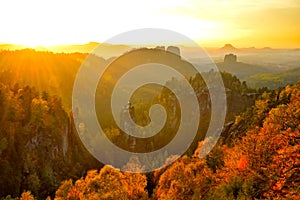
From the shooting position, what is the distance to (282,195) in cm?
2462

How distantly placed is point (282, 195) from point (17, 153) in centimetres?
7823

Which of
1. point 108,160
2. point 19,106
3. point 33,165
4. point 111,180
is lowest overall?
point 108,160

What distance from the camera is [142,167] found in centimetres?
10725

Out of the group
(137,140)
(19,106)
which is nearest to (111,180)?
(19,106)

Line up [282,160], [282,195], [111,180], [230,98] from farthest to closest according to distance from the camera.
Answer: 1. [230,98]
2. [111,180]
3. [282,160]
4. [282,195]

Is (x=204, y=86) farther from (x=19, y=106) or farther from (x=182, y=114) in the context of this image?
(x=19, y=106)

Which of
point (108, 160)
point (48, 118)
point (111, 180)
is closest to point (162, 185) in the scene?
point (111, 180)

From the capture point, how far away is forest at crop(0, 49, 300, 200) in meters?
34.3

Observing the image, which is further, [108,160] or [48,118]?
[108,160]

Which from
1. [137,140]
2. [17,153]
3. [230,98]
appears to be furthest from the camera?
[230,98]

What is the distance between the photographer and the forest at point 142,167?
34291mm

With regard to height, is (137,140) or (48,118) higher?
(48,118)

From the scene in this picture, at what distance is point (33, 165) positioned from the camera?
8831cm

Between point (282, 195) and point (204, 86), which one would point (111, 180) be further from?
point (204, 86)
